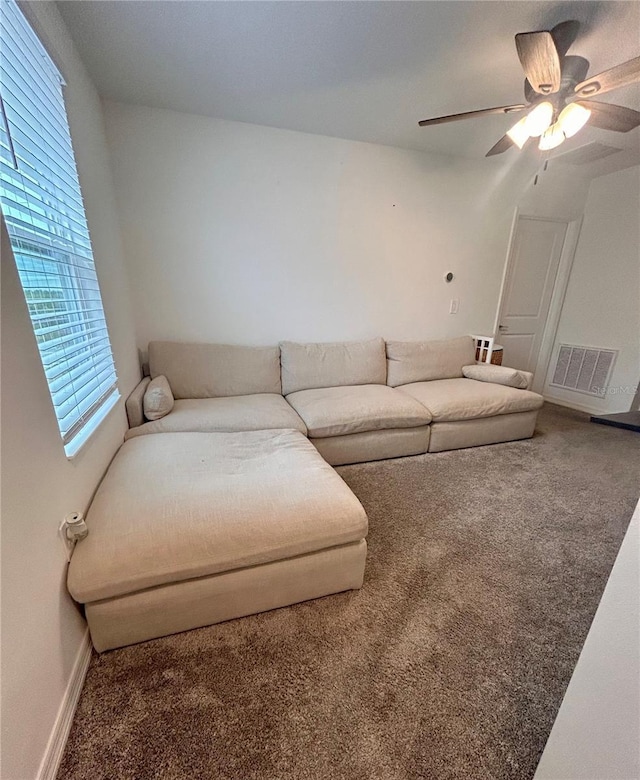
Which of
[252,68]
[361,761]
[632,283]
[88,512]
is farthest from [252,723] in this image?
[632,283]

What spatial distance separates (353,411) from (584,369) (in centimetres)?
315

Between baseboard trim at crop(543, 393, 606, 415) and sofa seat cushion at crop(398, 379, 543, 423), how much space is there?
56.3 inches

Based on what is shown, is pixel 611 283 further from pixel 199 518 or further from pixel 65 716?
pixel 65 716

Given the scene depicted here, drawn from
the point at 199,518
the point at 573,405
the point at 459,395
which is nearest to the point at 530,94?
the point at 459,395

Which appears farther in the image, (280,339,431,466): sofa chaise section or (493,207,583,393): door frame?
(493,207,583,393): door frame

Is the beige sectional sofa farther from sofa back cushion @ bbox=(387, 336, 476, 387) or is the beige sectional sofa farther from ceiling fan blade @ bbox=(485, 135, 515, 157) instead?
ceiling fan blade @ bbox=(485, 135, 515, 157)

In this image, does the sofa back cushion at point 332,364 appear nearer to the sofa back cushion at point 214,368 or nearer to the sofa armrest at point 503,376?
the sofa back cushion at point 214,368

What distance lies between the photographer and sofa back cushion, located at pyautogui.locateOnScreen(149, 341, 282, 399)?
2479mm

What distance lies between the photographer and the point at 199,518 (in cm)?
118

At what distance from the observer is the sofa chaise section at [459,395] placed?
262 centimetres

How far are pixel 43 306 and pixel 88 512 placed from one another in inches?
30.3

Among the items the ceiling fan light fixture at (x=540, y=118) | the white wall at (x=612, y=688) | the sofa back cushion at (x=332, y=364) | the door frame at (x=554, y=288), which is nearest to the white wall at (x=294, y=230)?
the door frame at (x=554, y=288)

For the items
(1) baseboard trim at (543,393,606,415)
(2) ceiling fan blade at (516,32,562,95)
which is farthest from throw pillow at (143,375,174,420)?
(1) baseboard trim at (543,393,606,415)

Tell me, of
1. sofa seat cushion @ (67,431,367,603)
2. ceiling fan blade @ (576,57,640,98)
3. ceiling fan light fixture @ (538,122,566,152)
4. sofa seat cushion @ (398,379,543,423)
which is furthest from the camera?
sofa seat cushion @ (398,379,543,423)
